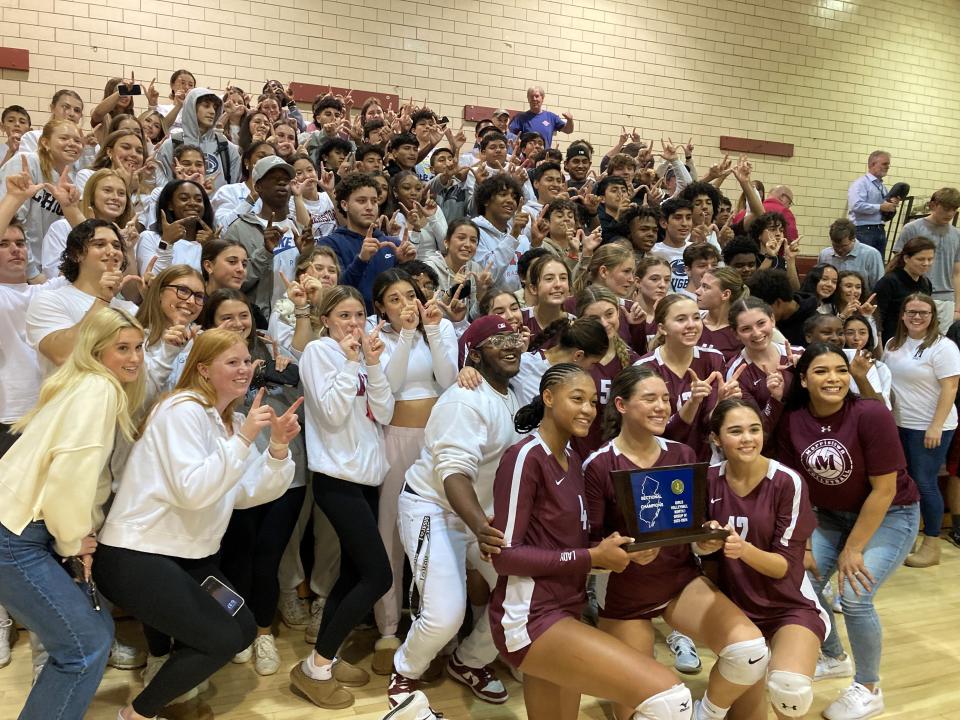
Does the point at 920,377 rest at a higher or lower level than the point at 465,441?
higher

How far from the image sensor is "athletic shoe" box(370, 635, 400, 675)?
3.62 m

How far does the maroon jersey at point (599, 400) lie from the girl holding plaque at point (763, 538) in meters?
0.63

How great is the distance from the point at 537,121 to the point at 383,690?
8230mm

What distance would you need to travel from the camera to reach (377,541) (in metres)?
3.45

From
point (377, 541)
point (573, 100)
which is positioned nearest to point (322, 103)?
point (573, 100)

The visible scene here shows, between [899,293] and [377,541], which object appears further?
[899,293]

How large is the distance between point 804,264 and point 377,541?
32.2ft

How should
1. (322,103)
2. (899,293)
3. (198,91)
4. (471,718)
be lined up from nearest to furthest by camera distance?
(471,718), (899,293), (198,91), (322,103)

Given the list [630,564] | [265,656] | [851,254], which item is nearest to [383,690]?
[265,656]

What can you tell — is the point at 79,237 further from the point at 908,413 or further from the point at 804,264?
the point at 804,264

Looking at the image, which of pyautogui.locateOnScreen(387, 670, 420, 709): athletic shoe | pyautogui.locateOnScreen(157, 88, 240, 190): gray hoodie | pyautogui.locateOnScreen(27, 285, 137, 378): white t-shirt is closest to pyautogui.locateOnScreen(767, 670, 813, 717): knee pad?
pyautogui.locateOnScreen(387, 670, 420, 709): athletic shoe

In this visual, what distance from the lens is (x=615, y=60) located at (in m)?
11.9

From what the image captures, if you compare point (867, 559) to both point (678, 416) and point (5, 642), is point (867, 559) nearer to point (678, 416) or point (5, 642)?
point (678, 416)

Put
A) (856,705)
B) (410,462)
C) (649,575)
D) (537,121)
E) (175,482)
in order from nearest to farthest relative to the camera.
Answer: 1. (175,482)
2. (649,575)
3. (856,705)
4. (410,462)
5. (537,121)
